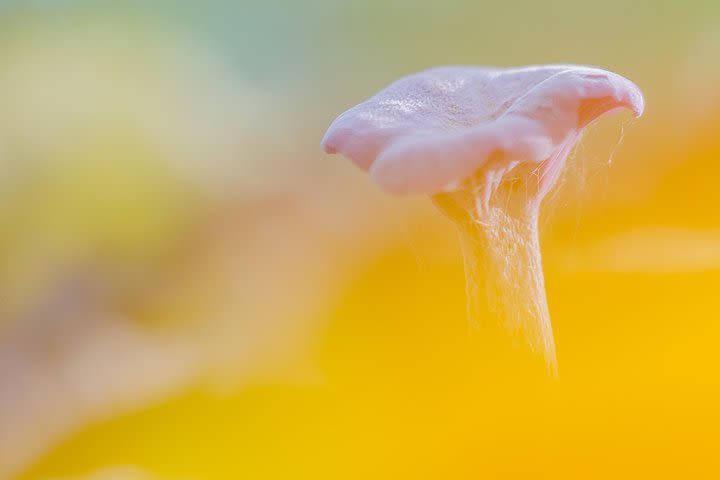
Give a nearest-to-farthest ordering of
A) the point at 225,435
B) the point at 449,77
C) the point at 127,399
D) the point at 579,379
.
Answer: the point at 449,77 → the point at 579,379 → the point at 225,435 → the point at 127,399

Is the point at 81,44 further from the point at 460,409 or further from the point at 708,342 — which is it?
the point at 708,342

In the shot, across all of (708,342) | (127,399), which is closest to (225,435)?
(127,399)

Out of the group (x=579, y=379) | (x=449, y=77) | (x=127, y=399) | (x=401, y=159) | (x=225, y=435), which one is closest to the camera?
(x=401, y=159)

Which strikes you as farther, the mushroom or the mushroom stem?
the mushroom stem

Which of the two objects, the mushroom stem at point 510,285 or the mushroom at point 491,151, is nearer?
the mushroom at point 491,151

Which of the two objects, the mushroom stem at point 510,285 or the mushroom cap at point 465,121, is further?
the mushroom stem at point 510,285
